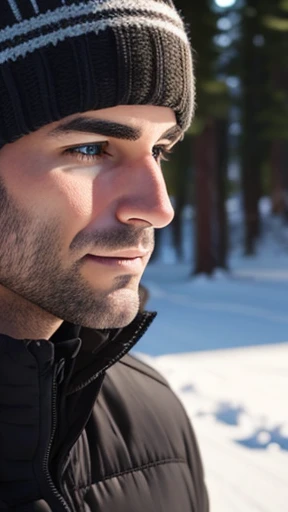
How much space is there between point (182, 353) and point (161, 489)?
21.0 ft

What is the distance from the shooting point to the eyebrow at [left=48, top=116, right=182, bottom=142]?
66.8 inches

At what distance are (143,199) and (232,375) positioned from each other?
5613 mm

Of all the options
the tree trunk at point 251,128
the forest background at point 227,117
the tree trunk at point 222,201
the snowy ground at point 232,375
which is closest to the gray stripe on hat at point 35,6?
the snowy ground at point 232,375

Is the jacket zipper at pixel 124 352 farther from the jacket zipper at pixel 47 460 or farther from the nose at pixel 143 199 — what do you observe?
the nose at pixel 143 199

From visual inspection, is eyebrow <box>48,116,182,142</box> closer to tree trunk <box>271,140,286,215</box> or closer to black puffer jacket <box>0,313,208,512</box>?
black puffer jacket <box>0,313,208,512</box>

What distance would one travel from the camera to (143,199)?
1.68 m

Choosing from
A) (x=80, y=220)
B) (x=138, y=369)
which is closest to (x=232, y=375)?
(x=138, y=369)

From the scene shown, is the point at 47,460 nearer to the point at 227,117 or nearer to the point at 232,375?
the point at 232,375

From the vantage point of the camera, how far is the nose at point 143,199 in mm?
1674

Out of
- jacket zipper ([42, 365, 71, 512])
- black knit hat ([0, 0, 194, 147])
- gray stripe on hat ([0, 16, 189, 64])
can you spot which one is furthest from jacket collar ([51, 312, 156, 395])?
gray stripe on hat ([0, 16, 189, 64])

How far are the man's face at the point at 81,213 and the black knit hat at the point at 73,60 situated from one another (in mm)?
50

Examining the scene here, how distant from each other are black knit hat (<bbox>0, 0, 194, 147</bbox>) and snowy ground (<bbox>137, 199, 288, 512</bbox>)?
2.74m

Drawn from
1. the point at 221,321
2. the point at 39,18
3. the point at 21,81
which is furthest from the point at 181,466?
the point at 221,321

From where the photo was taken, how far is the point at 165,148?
1970mm
